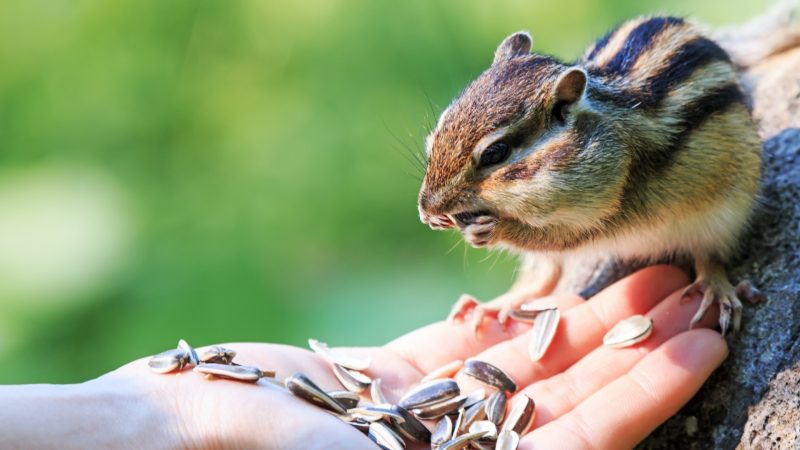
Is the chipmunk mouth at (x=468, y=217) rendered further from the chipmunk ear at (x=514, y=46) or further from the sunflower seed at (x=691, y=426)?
the sunflower seed at (x=691, y=426)

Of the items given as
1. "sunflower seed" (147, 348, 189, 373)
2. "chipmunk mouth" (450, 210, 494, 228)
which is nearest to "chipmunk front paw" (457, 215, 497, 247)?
"chipmunk mouth" (450, 210, 494, 228)

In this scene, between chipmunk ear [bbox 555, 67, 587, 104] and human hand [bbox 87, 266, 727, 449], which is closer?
human hand [bbox 87, 266, 727, 449]

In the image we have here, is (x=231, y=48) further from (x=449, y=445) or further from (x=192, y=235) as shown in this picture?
(x=449, y=445)

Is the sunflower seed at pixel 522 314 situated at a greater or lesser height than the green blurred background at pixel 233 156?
lesser

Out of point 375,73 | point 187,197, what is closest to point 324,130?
point 375,73

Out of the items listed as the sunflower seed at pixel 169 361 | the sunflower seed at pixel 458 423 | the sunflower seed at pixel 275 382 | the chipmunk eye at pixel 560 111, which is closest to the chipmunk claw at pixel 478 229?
the chipmunk eye at pixel 560 111

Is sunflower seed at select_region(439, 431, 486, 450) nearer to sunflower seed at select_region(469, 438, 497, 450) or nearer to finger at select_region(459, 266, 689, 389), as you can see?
sunflower seed at select_region(469, 438, 497, 450)

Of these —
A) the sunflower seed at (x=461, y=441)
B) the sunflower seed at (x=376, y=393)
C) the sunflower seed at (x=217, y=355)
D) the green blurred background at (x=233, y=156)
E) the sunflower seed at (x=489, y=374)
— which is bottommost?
the sunflower seed at (x=461, y=441)

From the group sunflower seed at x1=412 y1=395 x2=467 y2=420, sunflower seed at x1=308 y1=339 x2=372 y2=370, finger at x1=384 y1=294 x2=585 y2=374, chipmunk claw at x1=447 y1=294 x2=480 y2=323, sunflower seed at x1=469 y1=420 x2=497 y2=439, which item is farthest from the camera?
chipmunk claw at x1=447 y1=294 x2=480 y2=323
